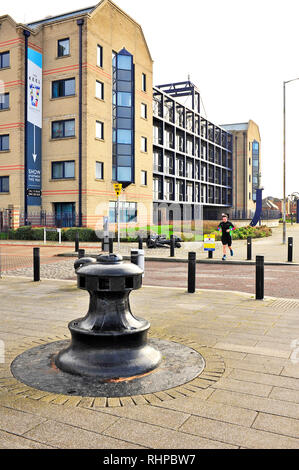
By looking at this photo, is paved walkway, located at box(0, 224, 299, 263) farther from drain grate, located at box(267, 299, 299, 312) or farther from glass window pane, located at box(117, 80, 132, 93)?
glass window pane, located at box(117, 80, 132, 93)

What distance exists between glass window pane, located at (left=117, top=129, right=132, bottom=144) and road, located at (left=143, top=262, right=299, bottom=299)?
21029 millimetres

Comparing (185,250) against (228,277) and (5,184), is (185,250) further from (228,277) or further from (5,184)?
(5,184)

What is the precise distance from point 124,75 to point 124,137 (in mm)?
4990

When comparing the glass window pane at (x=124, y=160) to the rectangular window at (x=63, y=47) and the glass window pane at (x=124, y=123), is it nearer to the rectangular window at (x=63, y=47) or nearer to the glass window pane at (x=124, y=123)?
the glass window pane at (x=124, y=123)

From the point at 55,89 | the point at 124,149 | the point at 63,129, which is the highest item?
the point at 55,89

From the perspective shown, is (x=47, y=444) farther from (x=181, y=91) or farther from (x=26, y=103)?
(x=181, y=91)

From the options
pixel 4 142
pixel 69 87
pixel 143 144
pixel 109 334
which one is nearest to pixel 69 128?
pixel 69 87

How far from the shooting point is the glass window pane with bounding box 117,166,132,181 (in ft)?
113

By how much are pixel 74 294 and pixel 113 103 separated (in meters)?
28.3

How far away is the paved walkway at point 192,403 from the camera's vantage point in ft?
9.21

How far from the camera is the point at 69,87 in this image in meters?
31.3

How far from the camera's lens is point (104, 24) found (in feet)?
106

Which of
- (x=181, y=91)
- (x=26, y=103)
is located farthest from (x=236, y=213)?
(x=26, y=103)

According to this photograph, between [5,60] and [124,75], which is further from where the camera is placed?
[124,75]
